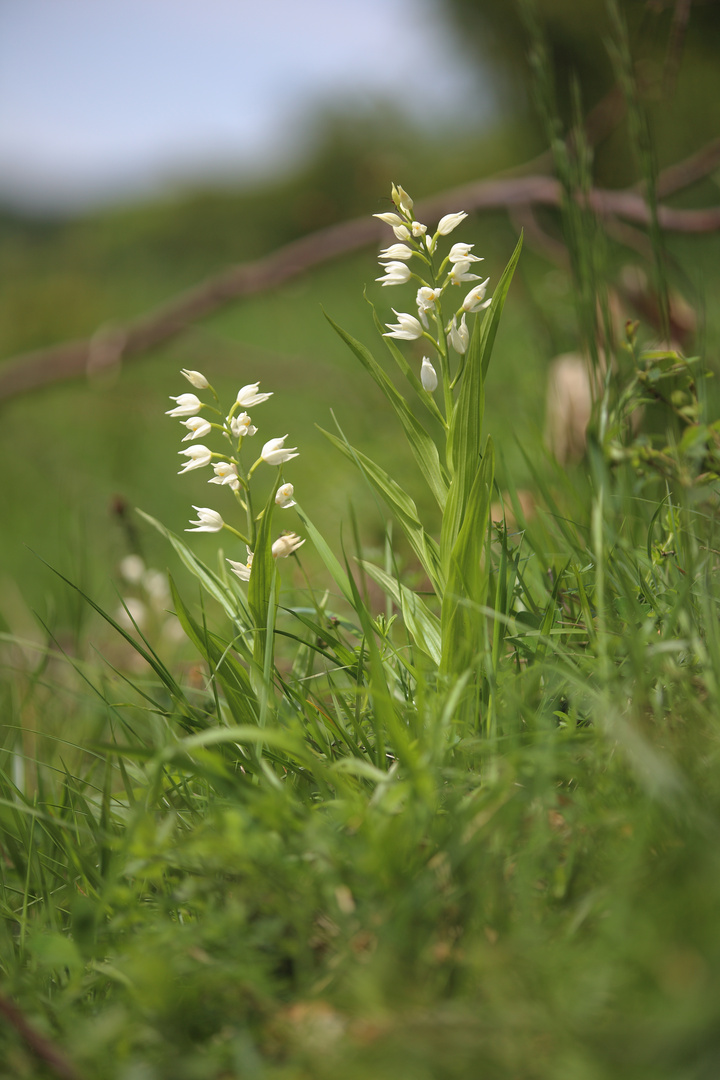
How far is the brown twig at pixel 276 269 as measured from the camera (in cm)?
255

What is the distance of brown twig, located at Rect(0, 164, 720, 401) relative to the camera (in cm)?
255

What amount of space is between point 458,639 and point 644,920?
0.48 m

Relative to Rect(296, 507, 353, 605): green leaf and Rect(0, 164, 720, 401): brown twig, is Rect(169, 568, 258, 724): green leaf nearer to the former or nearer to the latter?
Rect(296, 507, 353, 605): green leaf

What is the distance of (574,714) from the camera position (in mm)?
804

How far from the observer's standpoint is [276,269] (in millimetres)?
3010

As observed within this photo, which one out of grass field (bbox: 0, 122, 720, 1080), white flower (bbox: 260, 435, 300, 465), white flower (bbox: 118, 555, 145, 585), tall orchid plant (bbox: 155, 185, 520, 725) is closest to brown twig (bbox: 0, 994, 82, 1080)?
grass field (bbox: 0, 122, 720, 1080)

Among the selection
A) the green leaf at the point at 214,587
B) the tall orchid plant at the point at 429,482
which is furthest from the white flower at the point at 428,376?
the green leaf at the point at 214,587

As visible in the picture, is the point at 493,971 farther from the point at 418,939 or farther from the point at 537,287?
the point at 537,287

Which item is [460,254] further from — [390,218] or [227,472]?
[227,472]

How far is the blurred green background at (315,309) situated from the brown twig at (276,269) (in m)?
0.13

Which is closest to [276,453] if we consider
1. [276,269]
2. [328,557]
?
[328,557]

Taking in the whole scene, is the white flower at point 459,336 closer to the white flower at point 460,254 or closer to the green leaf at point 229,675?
the white flower at point 460,254

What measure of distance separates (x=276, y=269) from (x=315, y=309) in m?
4.19

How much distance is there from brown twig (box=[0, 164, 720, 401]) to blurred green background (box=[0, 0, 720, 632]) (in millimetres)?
126
